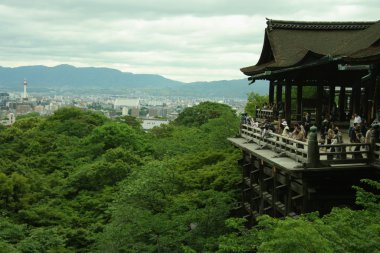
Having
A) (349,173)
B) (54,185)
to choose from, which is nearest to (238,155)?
(349,173)

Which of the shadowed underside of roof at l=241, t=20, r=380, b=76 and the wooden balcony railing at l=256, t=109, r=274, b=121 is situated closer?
the shadowed underside of roof at l=241, t=20, r=380, b=76

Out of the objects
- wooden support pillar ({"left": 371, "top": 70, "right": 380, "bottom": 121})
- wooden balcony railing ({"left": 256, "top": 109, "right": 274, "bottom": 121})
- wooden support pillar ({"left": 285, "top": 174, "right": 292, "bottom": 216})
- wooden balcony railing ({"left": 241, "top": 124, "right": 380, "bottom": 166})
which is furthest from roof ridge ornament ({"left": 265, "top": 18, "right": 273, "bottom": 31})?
wooden support pillar ({"left": 285, "top": 174, "right": 292, "bottom": 216})

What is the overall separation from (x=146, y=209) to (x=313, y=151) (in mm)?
11108

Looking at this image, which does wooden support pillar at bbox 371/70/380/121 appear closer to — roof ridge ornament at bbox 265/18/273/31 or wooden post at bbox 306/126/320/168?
wooden post at bbox 306/126/320/168

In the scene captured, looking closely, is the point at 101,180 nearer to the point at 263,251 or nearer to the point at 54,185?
the point at 54,185

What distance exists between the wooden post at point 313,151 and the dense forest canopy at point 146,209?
1.77 meters

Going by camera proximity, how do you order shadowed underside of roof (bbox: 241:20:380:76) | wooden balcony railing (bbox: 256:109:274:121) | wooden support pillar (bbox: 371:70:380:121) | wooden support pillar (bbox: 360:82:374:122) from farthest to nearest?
wooden balcony railing (bbox: 256:109:274:121)
shadowed underside of roof (bbox: 241:20:380:76)
wooden support pillar (bbox: 360:82:374:122)
wooden support pillar (bbox: 371:70:380:121)

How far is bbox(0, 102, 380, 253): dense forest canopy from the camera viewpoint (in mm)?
10227

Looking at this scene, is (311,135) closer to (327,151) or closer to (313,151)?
(313,151)

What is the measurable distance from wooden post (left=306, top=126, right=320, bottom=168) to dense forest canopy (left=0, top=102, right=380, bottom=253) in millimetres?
1774

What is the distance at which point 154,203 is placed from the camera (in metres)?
23.9

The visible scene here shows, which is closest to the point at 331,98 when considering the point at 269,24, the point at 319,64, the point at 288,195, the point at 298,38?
the point at 298,38

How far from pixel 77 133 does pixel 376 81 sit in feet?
142

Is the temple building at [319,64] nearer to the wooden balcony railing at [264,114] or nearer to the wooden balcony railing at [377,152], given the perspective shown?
the wooden balcony railing at [264,114]
